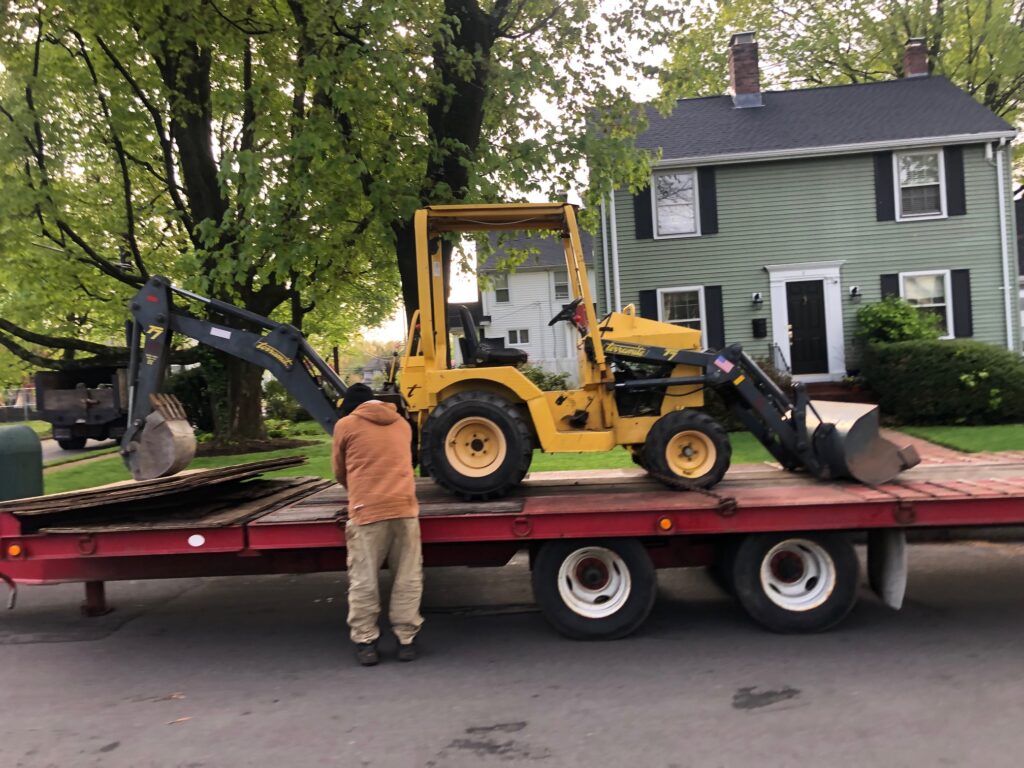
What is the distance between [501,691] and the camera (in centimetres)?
439

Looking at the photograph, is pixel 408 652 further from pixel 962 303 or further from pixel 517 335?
pixel 517 335

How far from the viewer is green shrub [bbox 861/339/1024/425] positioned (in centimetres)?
1336

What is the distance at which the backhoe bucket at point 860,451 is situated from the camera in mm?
5664

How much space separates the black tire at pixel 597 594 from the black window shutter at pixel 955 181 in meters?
16.6

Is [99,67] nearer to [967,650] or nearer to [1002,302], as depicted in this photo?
[967,650]

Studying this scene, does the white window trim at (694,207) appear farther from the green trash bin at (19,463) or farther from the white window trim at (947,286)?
the green trash bin at (19,463)

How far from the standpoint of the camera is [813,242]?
59.8 feet

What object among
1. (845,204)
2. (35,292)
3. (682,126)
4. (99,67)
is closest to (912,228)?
(845,204)

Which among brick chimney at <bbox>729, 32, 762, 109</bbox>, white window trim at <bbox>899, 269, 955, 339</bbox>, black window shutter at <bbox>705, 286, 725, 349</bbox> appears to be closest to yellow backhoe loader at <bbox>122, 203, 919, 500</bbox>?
black window shutter at <bbox>705, 286, 725, 349</bbox>

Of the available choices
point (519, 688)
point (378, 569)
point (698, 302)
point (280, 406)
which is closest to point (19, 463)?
point (378, 569)

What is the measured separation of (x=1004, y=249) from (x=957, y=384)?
21.2 ft

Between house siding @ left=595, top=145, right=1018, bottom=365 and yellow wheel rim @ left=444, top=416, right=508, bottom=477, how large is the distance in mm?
13257

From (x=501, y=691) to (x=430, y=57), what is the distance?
817 cm

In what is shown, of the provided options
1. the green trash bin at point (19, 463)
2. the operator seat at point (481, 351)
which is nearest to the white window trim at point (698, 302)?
the operator seat at point (481, 351)
